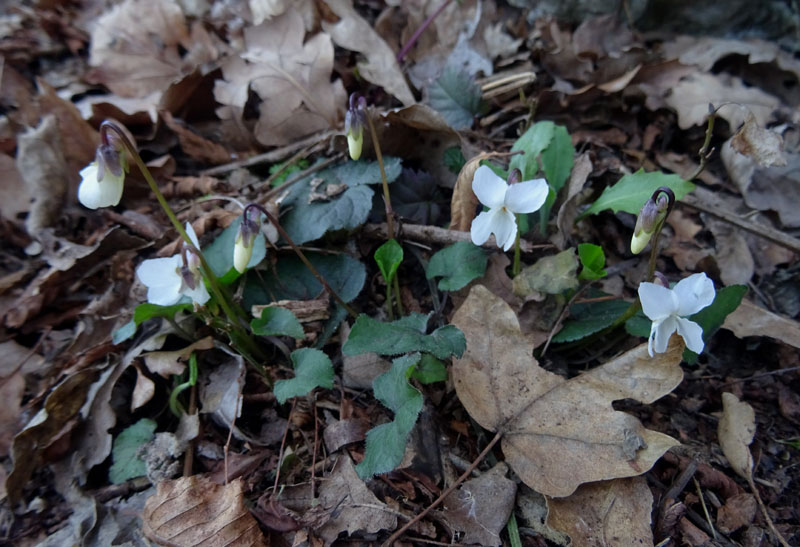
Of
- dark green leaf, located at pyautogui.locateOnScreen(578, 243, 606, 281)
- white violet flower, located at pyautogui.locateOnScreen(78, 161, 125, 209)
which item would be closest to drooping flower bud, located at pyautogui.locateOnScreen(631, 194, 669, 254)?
dark green leaf, located at pyautogui.locateOnScreen(578, 243, 606, 281)

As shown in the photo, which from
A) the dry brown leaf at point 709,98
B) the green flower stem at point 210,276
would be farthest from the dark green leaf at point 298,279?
the dry brown leaf at point 709,98

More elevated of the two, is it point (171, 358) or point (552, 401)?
point (171, 358)

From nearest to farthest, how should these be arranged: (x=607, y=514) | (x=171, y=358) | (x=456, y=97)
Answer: (x=607, y=514) → (x=171, y=358) → (x=456, y=97)

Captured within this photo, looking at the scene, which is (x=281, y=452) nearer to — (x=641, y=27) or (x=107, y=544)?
(x=107, y=544)

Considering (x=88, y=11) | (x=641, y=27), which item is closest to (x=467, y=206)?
(x=641, y=27)

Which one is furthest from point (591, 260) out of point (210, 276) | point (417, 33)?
point (417, 33)

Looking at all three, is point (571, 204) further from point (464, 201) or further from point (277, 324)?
point (277, 324)
